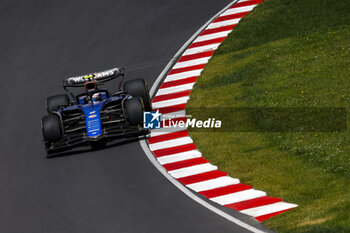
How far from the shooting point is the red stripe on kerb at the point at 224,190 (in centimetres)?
1555

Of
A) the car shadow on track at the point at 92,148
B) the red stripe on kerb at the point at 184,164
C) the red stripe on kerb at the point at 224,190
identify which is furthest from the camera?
the car shadow on track at the point at 92,148

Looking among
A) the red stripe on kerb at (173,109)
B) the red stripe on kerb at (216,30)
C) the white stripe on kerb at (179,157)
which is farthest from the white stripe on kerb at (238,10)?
the white stripe on kerb at (179,157)

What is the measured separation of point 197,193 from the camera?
15.7 metres

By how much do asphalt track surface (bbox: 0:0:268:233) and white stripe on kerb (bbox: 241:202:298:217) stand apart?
611mm

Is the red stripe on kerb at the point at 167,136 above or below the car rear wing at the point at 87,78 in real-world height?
below

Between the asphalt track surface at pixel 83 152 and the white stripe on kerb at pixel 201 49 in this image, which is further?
the white stripe on kerb at pixel 201 49

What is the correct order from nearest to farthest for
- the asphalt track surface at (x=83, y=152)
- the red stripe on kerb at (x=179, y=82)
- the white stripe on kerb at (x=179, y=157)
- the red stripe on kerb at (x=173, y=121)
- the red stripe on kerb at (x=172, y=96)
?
the asphalt track surface at (x=83, y=152), the white stripe on kerb at (x=179, y=157), the red stripe on kerb at (x=173, y=121), the red stripe on kerb at (x=172, y=96), the red stripe on kerb at (x=179, y=82)

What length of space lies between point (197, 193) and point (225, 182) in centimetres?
73

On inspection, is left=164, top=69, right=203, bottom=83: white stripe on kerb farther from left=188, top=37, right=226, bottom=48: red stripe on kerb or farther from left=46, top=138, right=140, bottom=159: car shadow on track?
left=46, top=138, right=140, bottom=159: car shadow on track

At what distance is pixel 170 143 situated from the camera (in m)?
19.1

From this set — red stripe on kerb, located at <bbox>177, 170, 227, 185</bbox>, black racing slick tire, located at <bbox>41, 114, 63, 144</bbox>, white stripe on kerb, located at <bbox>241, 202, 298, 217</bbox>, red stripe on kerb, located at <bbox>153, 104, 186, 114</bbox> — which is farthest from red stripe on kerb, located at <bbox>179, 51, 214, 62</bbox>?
white stripe on kerb, located at <bbox>241, 202, 298, 217</bbox>

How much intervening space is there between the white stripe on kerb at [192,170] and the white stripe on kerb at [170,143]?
1.68 metres

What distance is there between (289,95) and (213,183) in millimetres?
4889

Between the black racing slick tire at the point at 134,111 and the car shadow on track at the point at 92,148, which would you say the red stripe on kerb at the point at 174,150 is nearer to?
the black racing slick tire at the point at 134,111
